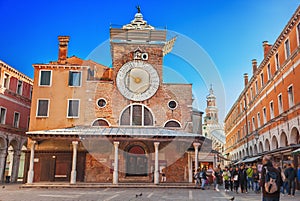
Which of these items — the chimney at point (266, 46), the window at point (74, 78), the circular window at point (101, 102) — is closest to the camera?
the circular window at point (101, 102)

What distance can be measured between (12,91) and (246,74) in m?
28.0

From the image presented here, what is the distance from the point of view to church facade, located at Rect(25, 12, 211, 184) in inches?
891

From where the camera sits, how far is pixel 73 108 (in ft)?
78.3

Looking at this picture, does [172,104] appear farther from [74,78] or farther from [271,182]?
[271,182]

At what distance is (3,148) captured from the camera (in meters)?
25.6

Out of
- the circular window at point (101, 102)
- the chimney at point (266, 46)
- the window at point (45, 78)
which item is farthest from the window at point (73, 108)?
the chimney at point (266, 46)

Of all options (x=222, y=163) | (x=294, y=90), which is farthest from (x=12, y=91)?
(x=222, y=163)

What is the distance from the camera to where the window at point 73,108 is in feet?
77.9

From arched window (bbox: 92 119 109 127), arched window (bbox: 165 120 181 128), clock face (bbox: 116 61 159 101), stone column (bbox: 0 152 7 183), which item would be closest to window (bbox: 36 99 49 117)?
arched window (bbox: 92 119 109 127)

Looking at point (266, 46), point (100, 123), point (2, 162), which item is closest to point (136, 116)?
point (100, 123)

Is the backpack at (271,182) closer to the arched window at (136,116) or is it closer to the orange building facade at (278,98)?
the orange building facade at (278,98)

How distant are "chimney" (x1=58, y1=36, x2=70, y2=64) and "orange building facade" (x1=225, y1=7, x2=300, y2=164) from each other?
54.7 feet

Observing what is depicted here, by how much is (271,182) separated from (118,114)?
1835 cm

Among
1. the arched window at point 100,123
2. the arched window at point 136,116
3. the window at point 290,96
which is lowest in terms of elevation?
the arched window at point 100,123
